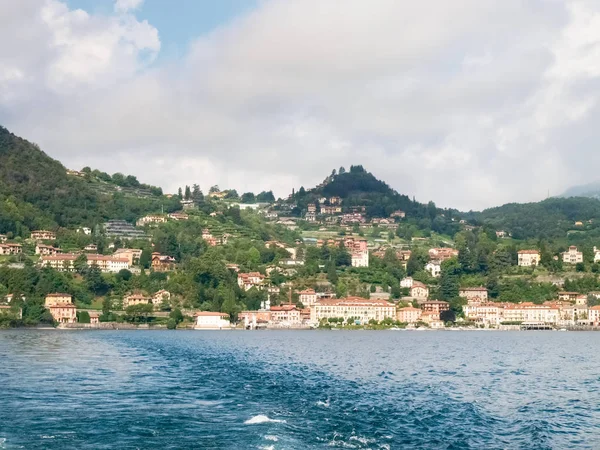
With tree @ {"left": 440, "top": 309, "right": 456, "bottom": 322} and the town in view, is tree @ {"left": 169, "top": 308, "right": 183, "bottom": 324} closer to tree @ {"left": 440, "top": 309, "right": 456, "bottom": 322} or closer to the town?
the town

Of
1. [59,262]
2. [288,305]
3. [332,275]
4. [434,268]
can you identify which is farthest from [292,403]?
[434,268]

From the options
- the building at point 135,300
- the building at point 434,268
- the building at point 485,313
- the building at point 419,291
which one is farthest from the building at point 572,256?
the building at point 135,300

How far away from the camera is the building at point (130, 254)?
162 meters

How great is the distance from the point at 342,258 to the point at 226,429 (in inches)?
6067

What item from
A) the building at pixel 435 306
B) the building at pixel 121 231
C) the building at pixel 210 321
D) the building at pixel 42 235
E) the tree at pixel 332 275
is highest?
the building at pixel 121 231

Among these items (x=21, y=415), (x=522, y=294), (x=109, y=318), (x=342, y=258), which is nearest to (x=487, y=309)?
(x=522, y=294)

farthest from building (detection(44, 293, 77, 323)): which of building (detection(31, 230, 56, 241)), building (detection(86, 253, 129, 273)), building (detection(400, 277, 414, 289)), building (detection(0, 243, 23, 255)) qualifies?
building (detection(400, 277, 414, 289))

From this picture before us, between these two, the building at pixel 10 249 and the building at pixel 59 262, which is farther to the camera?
the building at pixel 10 249

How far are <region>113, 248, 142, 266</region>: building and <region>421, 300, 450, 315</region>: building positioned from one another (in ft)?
185

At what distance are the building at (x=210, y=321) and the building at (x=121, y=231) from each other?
226ft

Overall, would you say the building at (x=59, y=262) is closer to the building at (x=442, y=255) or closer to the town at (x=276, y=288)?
the town at (x=276, y=288)

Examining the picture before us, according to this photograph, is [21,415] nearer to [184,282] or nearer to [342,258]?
[184,282]

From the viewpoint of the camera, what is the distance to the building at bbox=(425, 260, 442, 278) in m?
179

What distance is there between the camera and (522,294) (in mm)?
152875
